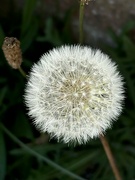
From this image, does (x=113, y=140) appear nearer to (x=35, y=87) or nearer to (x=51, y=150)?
(x=51, y=150)

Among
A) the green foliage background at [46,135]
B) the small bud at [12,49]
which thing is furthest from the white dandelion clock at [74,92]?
the green foliage background at [46,135]

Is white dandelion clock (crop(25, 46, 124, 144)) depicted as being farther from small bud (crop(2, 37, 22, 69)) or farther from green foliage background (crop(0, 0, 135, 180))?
green foliage background (crop(0, 0, 135, 180))

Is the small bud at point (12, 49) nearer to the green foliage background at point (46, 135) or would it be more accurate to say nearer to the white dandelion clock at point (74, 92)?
the white dandelion clock at point (74, 92)

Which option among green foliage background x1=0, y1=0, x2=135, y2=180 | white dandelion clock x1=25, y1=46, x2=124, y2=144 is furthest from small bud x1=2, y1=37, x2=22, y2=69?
green foliage background x1=0, y1=0, x2=135, y2=180

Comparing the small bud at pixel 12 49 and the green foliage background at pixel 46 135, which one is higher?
the small bud at pixel 12 49

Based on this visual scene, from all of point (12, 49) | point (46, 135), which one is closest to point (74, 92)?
point (12, 49)

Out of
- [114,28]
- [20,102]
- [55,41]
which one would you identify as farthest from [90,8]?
[20,102]

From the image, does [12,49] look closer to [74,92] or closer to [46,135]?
[74,92]
